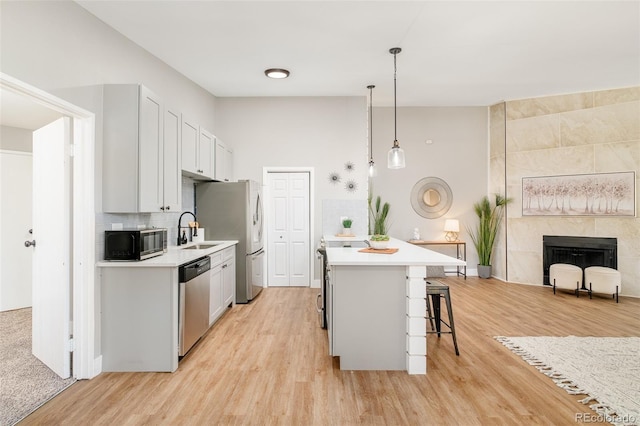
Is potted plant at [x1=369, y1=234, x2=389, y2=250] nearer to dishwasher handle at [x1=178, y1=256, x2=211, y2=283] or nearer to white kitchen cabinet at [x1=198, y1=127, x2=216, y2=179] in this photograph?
dishwasher handle at [x1=178, y1=256, x2=211, y2=283]

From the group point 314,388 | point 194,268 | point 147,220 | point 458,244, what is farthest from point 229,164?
point 458,244

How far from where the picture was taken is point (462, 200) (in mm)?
6172

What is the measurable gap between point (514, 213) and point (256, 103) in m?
4.92

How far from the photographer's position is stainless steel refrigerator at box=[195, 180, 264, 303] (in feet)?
14.4

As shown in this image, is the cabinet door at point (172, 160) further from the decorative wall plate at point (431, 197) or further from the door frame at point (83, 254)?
the decorative wall plate at point (431, 197)

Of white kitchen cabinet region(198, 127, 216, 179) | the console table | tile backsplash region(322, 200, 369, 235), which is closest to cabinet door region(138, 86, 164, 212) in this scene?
white kitchen cabinet region(198, 127, 216, 179)

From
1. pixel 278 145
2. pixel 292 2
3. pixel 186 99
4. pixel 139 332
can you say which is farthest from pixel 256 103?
pixel 139 332

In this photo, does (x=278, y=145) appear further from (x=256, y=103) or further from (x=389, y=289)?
(x=389, y=289)

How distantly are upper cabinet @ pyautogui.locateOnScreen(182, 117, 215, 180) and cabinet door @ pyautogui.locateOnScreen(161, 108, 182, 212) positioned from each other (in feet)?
0.51

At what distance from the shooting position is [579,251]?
16.6ft

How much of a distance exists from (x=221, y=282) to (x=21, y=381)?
1776mm

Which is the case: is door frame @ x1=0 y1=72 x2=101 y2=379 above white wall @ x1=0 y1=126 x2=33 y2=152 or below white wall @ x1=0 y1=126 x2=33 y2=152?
below

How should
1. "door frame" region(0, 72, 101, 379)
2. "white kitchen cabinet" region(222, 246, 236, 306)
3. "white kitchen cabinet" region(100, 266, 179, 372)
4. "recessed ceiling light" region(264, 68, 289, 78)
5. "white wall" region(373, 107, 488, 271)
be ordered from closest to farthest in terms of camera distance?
"door frame" region(0, 72, 101, 379) → "white kitchen cabinet" region(100, 266, 179, 372) → "white kitchen cabinet" region(222, 246, 236, 306) → "recessed ceiling light" region(264, 68, 289, 78) → "white wall" region(373, 107, 488, 271)

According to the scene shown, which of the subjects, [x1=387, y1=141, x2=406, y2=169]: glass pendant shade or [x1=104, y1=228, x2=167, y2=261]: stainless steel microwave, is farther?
[x1=387, y1=141, x2=406, y2=169]: glass pendant shade
